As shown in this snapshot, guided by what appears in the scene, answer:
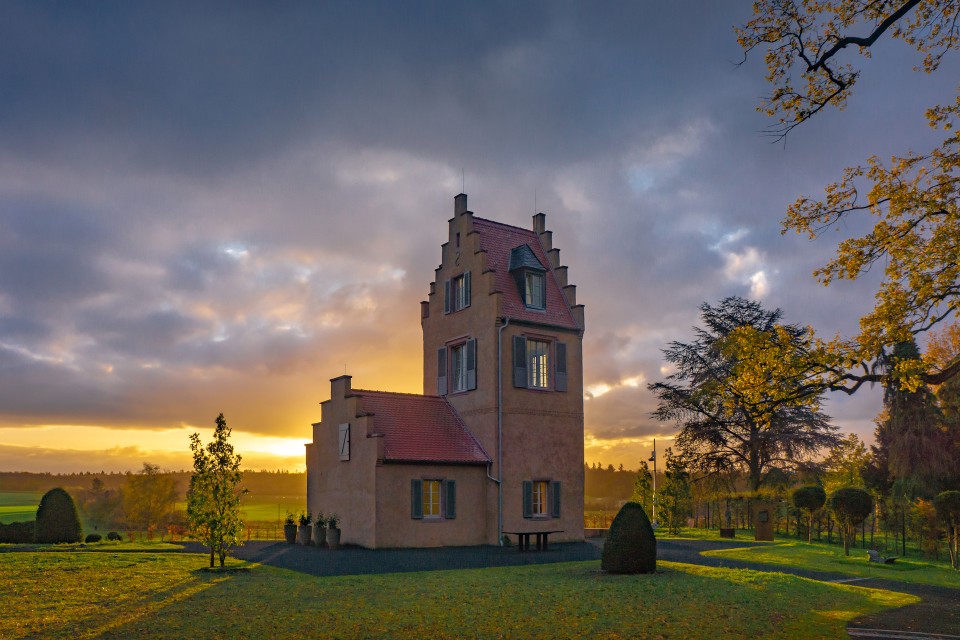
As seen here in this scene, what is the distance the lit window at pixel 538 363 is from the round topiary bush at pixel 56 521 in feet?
66.6

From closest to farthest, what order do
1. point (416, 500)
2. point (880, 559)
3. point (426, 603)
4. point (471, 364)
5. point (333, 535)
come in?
point (426, 603), point (880, 559), point (416, 500), point (333, 535), point (471, 364)

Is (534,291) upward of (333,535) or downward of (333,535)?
upward

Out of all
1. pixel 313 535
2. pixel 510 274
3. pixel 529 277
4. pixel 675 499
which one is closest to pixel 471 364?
pixel 510 274

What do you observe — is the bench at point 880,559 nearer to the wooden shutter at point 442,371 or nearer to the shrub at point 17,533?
the wooden shutter at point 442,371

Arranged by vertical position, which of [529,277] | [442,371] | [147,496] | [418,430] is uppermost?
[529,277]

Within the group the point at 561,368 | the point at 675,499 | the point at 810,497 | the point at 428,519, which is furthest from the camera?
the point at 675,499

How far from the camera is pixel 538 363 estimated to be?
33.7 metres

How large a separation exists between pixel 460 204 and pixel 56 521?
72.4 ft

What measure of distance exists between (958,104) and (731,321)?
107ft

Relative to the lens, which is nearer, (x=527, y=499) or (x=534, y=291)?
(x=527, y=499)

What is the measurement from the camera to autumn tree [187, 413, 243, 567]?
69.9 ft

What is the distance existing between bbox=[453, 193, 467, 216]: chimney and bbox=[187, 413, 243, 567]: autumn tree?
1721 centimetres

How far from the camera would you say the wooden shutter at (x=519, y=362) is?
106ft

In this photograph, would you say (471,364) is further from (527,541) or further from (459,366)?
(527,541)
